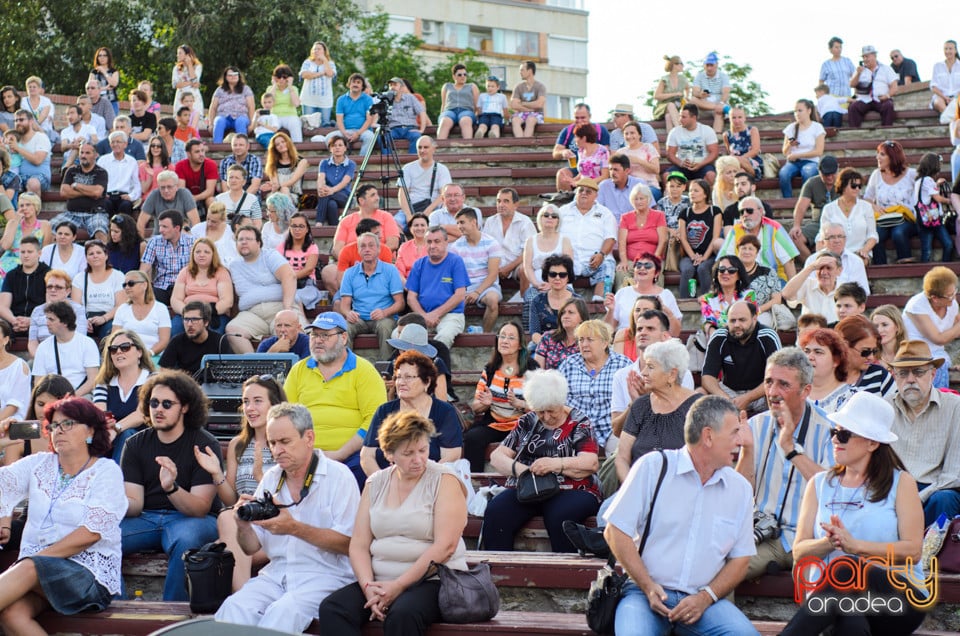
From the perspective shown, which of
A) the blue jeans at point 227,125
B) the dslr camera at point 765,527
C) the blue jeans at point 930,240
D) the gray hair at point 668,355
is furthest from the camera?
the blue jeans at point 227,125

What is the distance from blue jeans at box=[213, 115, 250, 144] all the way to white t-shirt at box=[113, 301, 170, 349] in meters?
7.31

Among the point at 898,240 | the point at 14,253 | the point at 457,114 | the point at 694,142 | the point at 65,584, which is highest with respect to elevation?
the point at 457,114

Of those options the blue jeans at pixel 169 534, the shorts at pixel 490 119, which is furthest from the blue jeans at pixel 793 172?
the blue jeans at pixel 169 534

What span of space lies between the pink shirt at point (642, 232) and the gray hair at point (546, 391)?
4388 millimetres

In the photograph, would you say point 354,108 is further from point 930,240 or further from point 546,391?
point 546,391

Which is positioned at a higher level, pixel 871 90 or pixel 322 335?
pixel 871 90

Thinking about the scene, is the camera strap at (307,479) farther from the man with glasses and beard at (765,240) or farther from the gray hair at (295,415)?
the man with glasses and beard at (765,240)

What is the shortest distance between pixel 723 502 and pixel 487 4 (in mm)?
48120

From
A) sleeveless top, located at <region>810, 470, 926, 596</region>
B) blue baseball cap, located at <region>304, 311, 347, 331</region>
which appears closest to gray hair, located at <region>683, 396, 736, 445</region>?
sleeveless top, located at <region>810, 470, 926, 596</region>

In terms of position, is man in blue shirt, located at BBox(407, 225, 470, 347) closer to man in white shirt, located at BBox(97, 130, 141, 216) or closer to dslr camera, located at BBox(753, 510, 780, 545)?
dslr camera, located at BBox(753, 510, 780, 545)

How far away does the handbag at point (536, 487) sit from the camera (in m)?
6.82

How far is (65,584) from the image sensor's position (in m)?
6.15

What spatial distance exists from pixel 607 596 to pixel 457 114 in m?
12.7

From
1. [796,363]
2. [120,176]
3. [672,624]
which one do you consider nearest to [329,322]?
[796,363]
